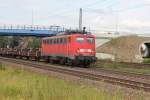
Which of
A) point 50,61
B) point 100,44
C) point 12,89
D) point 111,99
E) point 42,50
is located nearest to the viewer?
point 111,99

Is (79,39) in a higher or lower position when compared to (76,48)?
higher

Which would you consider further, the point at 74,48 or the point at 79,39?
the point at 79,39

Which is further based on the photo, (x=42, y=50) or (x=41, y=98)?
(x=42, y=50)

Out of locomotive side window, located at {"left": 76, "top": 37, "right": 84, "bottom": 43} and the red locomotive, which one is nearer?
the red locomotive

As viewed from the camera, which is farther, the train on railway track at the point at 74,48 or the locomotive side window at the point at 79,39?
the locomotive side window at the point at 79,39

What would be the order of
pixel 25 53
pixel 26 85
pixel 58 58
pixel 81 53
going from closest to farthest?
pixel 26 85
pixel 81 53
pixel 58 58
pixel 25 53

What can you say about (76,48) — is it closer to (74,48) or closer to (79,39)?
(74,48)

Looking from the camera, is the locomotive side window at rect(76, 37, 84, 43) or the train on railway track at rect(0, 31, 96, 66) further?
the locomotive side window at rect(76, 37, 84, 43)

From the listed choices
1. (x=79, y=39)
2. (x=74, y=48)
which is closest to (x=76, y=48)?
(x=74, y=48)

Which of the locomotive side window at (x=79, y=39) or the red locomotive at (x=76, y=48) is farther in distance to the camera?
the locomotive side window at (x=79, y=39)

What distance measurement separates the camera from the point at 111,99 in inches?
453

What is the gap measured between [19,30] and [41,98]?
78.7m

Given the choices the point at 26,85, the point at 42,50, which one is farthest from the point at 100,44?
the point at 26,85

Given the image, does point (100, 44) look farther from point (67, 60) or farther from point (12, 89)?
point (12, 89)
